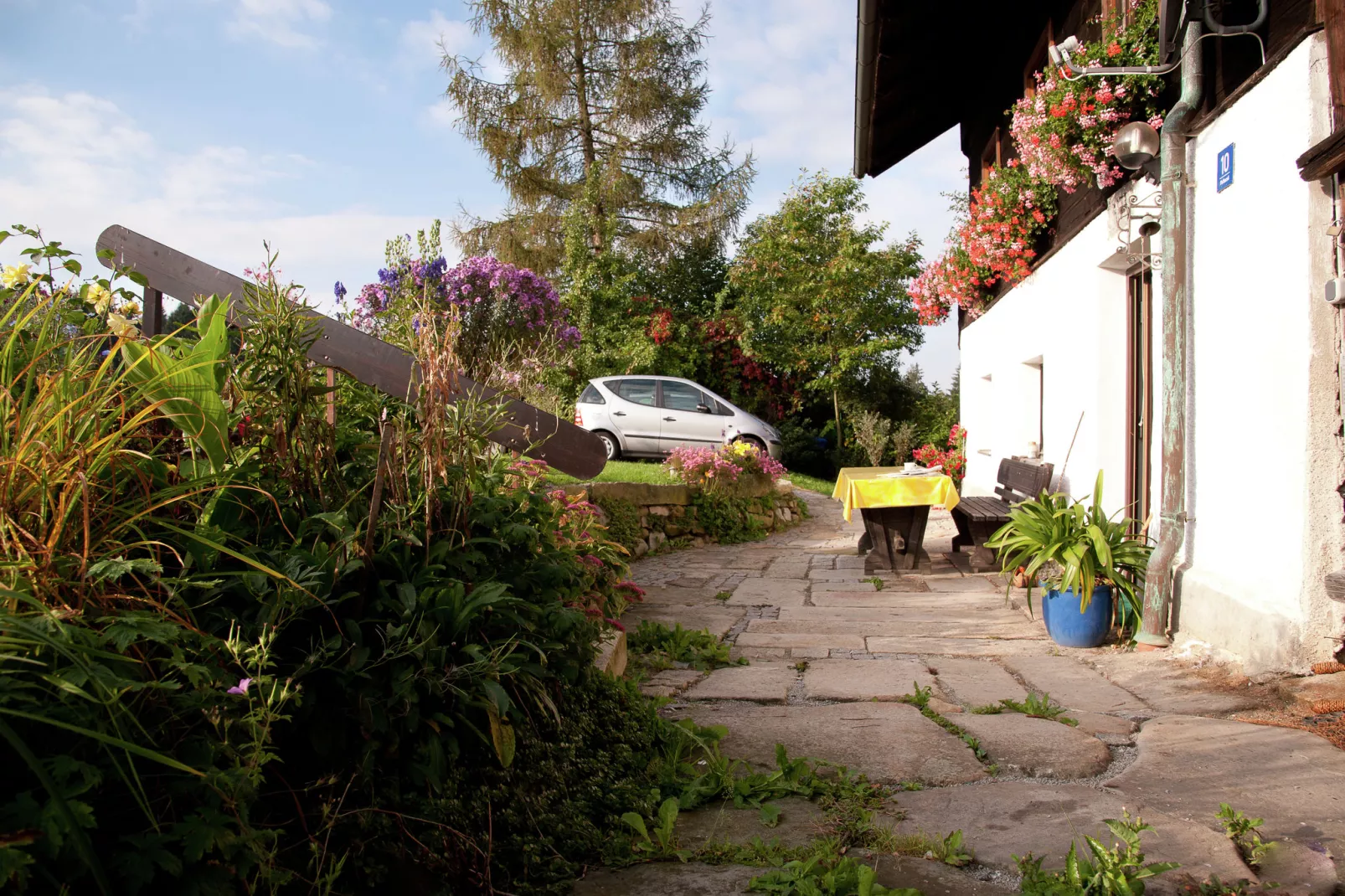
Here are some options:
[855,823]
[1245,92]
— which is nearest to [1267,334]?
[1245,92]

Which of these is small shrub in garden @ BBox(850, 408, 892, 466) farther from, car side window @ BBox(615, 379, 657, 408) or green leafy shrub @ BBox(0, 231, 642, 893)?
green leafy shrub @ BBox(0, 231, 642, 893)

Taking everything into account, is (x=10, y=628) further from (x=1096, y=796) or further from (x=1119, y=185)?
(x=1119, y=185)

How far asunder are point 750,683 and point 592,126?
17.9m

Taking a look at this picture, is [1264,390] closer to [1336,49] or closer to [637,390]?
[1336,49]

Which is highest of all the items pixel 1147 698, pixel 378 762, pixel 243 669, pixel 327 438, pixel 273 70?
pixel 273 70

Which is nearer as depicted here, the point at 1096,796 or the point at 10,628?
the point at 10,628

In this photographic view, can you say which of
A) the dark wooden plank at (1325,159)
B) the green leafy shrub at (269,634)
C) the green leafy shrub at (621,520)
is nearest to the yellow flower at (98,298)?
the green leafy shrub at (269,634)

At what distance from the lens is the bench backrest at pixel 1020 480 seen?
6535mm

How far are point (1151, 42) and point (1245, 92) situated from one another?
3.91ft

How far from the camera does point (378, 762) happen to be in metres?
1.60

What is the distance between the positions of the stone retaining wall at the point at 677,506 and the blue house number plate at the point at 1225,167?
161 inches

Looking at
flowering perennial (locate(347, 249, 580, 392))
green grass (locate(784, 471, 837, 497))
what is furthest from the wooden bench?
green grass (locate(784, 471, 837, 497))

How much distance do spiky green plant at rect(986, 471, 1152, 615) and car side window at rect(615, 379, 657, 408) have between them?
8403mm

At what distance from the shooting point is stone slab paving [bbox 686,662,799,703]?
330cm
